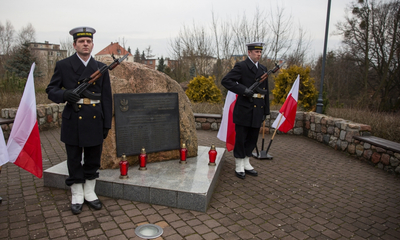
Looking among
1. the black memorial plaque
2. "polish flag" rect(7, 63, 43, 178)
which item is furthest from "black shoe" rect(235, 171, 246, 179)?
"polish flag" rect(7, 63, 43, 178)

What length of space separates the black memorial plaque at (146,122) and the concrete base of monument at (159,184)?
0.37 metres

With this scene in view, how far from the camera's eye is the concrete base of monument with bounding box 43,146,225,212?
3.41 meters

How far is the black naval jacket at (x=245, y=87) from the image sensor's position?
4.34 m

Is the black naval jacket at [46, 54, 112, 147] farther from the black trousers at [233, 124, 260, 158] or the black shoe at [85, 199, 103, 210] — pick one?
the black trousers at [233, 124, 260, 158]

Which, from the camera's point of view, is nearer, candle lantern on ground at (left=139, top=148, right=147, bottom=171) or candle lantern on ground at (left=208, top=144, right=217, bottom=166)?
candle lantern on ground at (left=139, top=148, right=147, bottom=171)

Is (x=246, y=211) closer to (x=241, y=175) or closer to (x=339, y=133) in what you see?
(x=241, y=175)

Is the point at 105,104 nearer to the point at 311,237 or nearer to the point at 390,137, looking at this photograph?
the point at 311,237

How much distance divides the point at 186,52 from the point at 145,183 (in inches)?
646

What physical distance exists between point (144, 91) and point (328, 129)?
16.3ft

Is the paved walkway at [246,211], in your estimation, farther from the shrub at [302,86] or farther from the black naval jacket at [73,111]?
the shrub at [302,86]

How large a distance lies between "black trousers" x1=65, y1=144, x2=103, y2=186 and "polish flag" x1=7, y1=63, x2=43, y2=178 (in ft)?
1.13

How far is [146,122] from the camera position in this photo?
4.35 m

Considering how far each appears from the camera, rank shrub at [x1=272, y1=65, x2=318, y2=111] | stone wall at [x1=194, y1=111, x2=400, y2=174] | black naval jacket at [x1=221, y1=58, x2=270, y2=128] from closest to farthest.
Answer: black naval jacket at [x1=221, y1=58, x2=270, y2=128]
stone wall at [x1=194, y1=111, x2=400, y2=174]
shrub at [x1=272, y1=65, x2=318, y2=111]

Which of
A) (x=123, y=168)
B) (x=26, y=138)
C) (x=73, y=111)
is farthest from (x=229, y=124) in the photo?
(x=26, y=138)
